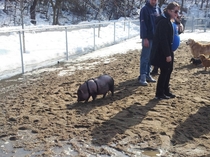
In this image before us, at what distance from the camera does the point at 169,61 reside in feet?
16.6

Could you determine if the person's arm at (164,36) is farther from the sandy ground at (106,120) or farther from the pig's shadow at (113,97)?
the pig's shadow at (113,97)

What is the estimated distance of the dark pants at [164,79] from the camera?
5.20 metres

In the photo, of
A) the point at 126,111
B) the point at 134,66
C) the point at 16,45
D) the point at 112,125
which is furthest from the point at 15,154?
the point at 16,45

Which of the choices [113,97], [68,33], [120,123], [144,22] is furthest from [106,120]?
[68,33]

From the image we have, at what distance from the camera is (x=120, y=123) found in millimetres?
4406

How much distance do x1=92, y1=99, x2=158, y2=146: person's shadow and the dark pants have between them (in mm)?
285

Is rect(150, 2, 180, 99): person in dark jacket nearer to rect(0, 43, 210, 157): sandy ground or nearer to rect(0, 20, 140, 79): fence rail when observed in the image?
rect(0, 43, 210, 157): sandy ground

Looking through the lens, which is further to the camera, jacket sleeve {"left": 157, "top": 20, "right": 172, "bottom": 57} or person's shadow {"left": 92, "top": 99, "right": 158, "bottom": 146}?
jacket sleeve {"left": 157, "top": 20, "right": 172, "bottom": 57}

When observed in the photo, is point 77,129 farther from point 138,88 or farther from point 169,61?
point 138,88

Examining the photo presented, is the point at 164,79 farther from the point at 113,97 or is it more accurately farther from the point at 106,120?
the point at 106,120

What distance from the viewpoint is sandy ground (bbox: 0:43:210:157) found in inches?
144

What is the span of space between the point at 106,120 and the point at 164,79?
1530mm

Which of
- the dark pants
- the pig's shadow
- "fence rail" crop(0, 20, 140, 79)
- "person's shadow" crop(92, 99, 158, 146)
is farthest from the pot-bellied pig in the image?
"fence rail" crop(0, 20, 140, 79)

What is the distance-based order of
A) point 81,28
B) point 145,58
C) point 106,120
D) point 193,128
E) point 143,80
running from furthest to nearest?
1. point 81,28
2. point 143,80
3. point 145,58
4. point 106,120
5. point 193,128
